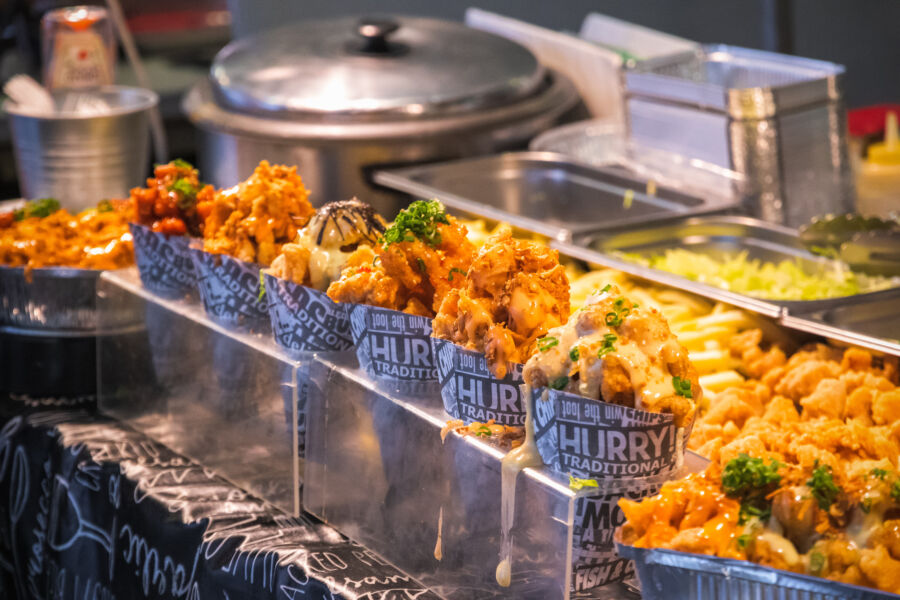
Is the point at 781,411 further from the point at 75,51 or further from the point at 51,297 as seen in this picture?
the point at 75,51

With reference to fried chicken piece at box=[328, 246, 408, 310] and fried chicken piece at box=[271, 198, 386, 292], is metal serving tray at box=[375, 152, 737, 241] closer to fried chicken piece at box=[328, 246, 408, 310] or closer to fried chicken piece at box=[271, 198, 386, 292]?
fried chicken piece at box=[271, 198, 386, 292]

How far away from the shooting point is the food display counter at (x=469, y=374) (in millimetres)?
1344

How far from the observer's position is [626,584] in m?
1.50

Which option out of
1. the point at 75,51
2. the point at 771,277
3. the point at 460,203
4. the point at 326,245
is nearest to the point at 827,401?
the point at 771,277

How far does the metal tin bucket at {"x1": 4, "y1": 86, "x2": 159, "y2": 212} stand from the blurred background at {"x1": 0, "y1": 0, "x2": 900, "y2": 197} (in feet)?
8.66

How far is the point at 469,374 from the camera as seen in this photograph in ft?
4.97

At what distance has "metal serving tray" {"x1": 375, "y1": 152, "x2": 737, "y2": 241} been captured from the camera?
2980 millimetres

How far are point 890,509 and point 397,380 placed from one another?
0.76 meters

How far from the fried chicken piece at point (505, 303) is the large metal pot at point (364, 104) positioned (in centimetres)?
180

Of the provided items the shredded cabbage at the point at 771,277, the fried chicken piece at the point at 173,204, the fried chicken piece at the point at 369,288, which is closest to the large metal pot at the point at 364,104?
the shredded cabbage at the point at 771,277

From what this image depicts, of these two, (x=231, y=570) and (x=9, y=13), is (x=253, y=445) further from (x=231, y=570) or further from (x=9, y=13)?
(x=9, y=13)

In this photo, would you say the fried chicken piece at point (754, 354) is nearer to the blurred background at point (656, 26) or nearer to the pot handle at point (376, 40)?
the pot handle at point (376, 40)

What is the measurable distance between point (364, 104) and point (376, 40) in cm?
38

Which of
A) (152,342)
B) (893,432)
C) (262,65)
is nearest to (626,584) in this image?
(893,432)
